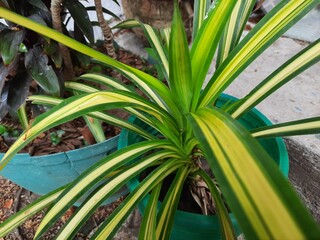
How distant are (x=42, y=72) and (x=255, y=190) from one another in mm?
702

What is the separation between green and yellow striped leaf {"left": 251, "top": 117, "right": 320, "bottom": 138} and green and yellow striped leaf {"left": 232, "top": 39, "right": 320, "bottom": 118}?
0.21 ft

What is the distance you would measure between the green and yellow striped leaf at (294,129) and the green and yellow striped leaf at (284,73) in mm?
64

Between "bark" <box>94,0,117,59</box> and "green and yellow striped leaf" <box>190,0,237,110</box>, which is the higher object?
"bark" <box>94,0,117,59</box>

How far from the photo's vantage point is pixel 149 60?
1.17m

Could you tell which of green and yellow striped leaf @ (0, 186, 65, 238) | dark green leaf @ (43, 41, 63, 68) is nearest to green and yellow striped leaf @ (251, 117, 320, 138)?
green and yellow striped leaf @ (0, 186, 65, 238)

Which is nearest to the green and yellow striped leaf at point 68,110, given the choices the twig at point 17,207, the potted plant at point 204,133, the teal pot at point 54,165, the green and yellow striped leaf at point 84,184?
the potted plant at point 204,133

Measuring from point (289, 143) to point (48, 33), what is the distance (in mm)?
1008

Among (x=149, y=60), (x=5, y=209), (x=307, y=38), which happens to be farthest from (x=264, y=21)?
(x=307, y=38)

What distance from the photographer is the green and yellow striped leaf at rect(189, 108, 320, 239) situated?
0.22 metres

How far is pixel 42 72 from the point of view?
77 cm

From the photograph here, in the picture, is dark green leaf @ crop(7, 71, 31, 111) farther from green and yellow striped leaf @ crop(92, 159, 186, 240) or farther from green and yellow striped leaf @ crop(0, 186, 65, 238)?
green and yellow striped leaf @ crop(92, 159, 186, 240)

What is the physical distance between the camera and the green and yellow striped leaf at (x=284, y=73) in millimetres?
477

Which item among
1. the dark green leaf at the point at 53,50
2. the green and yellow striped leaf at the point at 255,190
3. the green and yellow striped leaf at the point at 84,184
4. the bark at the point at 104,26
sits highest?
the bark at the point at 104,26

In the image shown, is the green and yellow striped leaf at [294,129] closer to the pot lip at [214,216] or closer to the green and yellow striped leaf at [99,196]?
the pot lip at [214,216]
